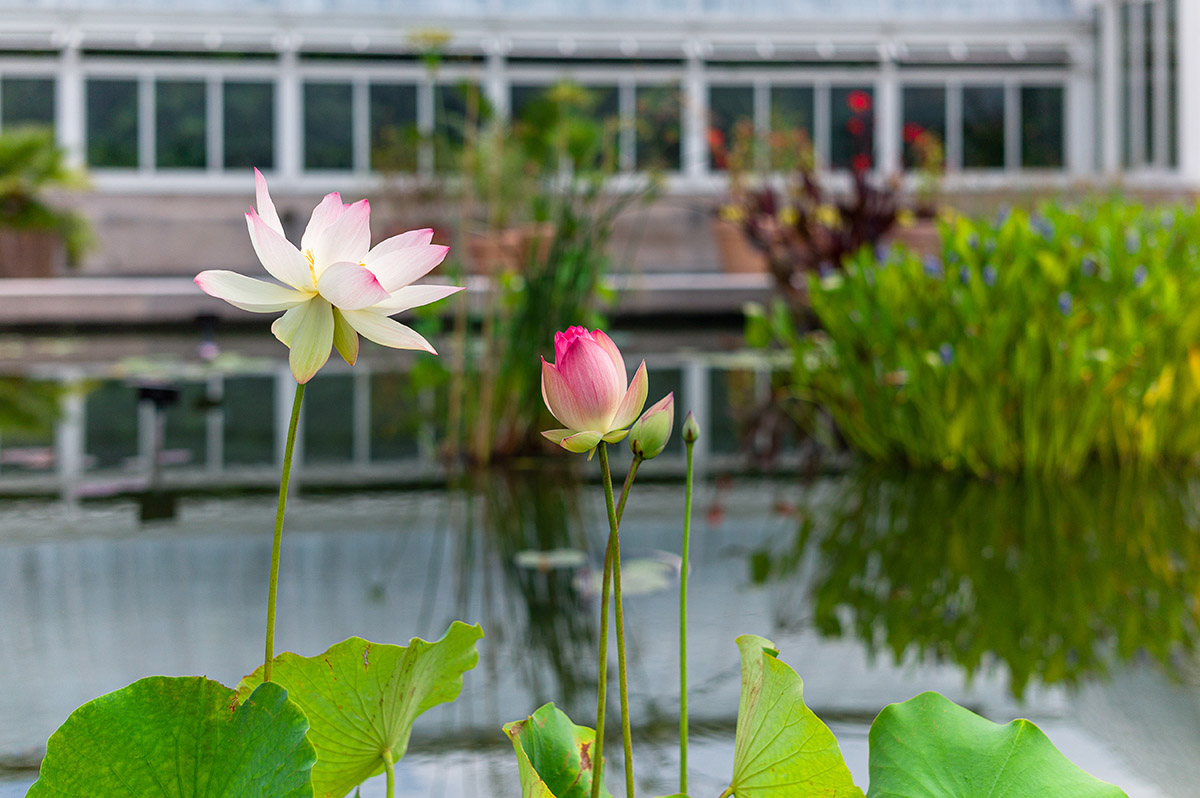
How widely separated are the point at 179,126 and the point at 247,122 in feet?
2.92

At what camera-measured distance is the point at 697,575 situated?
244cm

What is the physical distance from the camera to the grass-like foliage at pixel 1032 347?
9.99 feet

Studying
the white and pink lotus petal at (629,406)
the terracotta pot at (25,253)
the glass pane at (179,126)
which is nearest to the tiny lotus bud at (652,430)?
the white and pink lotus petal at (629,406)

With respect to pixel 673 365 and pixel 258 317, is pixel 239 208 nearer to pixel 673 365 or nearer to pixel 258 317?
pixel 258 317

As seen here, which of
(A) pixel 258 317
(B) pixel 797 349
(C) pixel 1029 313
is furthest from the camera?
(A) pixel 258 317

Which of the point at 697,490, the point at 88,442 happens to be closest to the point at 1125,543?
the point at 697,490

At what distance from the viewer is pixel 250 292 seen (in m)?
0.72

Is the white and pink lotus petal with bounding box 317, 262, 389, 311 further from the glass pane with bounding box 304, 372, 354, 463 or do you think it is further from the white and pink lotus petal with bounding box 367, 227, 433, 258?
the glass pane with bounding box 304, 372, 354, 463

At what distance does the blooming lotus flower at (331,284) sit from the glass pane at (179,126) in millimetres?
15852

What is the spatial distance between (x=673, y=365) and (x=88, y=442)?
3042 mm

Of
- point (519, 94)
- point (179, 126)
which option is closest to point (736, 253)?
point (519, 94)

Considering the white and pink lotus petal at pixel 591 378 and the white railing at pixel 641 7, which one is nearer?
the white and pink lotus petal at pixel 591 378

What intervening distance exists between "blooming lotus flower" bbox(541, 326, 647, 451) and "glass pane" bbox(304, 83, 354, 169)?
52.4 ft

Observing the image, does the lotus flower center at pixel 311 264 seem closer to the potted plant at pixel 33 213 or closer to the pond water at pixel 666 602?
the pond water at pixel 666 602
